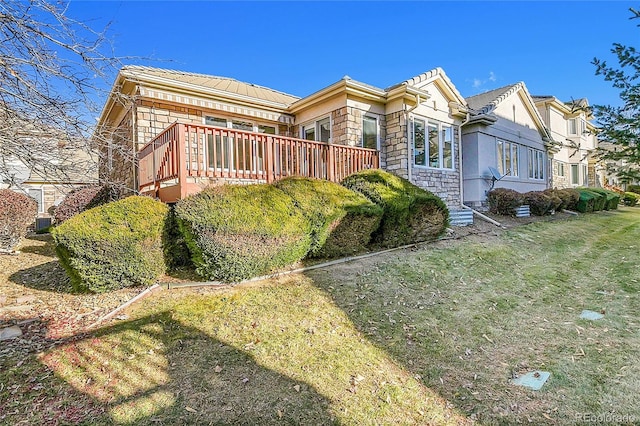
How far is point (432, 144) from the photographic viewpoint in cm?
1149

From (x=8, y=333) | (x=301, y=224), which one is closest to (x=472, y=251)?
(x=301, y=224)

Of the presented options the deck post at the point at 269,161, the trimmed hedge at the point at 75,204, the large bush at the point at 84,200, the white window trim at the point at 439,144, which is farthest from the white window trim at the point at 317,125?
the trimmed hedge at the point at 75,204

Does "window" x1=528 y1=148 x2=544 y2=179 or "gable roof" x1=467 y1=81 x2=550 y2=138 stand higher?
"gable roof" x1=467 y1=81 x2=550 y2=138

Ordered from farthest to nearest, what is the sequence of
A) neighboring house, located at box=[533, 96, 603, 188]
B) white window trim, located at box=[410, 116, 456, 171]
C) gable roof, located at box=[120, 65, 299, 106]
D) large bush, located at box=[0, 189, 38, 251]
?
neighboring house, located at box=[533, 96, 603, 188]
white window trim, located at box=[410, 116, 456, 171]
gable roof, located at box=[120, 65, 299, 106]
large bush, located at box=[0, 189, 38, 251]

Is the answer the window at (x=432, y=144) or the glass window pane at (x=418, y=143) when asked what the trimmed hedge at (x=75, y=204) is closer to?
the glass window pane at (x=418, y=143)

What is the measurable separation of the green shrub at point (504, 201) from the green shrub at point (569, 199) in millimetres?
3672

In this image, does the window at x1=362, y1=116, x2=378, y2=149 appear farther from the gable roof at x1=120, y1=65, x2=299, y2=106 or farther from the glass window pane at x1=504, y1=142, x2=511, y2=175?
the glass window pane at x1=504, y1=142, x2=511, y2=175

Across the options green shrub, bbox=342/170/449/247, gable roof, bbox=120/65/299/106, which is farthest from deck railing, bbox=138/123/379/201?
gable roof, bbox=120/65/299/106

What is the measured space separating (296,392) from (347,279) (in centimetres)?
274

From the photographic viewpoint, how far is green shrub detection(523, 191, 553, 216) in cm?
1378

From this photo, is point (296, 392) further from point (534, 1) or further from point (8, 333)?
point (534, 1)

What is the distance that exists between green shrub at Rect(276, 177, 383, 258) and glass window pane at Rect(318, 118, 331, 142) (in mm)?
4136

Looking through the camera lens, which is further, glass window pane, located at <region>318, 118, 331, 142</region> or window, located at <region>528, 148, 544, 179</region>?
window, located at <region>528, 148, 544, 179</region>

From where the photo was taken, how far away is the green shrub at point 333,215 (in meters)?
6.19
